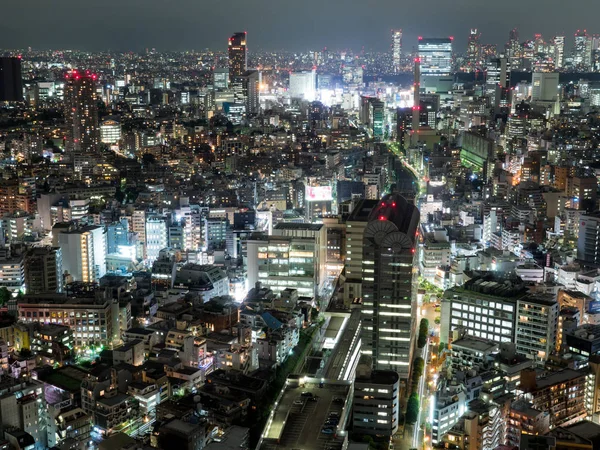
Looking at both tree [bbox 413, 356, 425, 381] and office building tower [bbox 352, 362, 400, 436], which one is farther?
tree [bbox 413, 356, 425, 381]

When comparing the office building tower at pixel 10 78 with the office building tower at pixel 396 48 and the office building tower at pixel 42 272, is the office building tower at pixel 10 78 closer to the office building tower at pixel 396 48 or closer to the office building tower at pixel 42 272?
the office building tower at pixel 42 272

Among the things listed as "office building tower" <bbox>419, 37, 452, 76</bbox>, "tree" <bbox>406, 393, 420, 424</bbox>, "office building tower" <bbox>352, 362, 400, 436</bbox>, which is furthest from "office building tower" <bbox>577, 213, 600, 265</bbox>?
"office building tower" <bbox>419, 37, 452, 76</bbox>

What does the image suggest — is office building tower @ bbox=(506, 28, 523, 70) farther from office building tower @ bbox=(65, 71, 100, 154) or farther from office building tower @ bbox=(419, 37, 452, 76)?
office building tower @ bbox=(65, 71, 100, 154)

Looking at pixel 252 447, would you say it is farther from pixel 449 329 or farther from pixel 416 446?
pixel 449 329

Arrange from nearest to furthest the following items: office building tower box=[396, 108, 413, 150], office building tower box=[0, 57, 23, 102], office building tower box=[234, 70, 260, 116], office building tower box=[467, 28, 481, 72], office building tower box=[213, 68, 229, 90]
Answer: office building tower box=[0, 57, 23, 102], office building tower box=[396, 108, 413, 150], office building tower box=[234, 70, 260, 116], office building tower box=[213, 68, 229, 90], office building tower box=[467, 28, 481, 72]

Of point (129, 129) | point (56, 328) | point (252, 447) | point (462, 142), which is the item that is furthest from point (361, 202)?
point (129, 129)

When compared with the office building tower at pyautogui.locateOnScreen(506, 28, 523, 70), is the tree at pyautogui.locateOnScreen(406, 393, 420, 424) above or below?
below

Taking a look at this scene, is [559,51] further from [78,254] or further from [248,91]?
[78,254]
